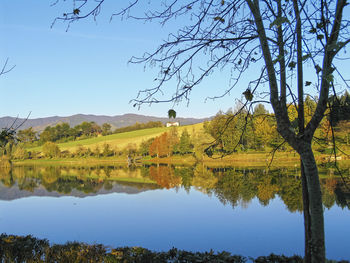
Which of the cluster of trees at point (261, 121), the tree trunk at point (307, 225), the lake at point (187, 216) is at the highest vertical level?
the cluster of trees at point (261, 121)

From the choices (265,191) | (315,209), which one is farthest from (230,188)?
(315,209)

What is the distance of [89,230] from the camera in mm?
→ 13773

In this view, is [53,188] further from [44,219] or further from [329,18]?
[329,18]

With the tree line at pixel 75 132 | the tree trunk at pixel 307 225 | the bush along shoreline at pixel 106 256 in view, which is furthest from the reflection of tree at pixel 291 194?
the tree line at pixel 75 132

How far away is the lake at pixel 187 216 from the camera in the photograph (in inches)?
432

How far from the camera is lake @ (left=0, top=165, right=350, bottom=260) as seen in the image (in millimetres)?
10969

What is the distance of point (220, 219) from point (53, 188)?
2083 centimetres

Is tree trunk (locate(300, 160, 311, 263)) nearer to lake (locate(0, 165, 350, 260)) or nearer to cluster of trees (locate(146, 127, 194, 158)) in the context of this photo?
lake (locate(0, 165, 350, 260))

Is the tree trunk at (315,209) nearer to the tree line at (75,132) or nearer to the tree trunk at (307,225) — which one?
the tree trunk at (307,225)

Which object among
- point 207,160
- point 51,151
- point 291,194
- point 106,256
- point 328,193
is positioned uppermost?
point 106,256

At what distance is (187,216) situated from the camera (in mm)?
15703

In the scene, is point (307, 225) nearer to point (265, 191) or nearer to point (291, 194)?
point (291, 194)

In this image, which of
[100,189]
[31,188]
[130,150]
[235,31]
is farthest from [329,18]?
[130,150]

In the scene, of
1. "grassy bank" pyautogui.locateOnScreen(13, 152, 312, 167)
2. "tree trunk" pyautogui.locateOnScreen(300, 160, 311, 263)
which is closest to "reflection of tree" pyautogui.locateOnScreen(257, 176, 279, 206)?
"grassy bank" pyautogui.locateOnScreen(13, 152, 312, 167)
